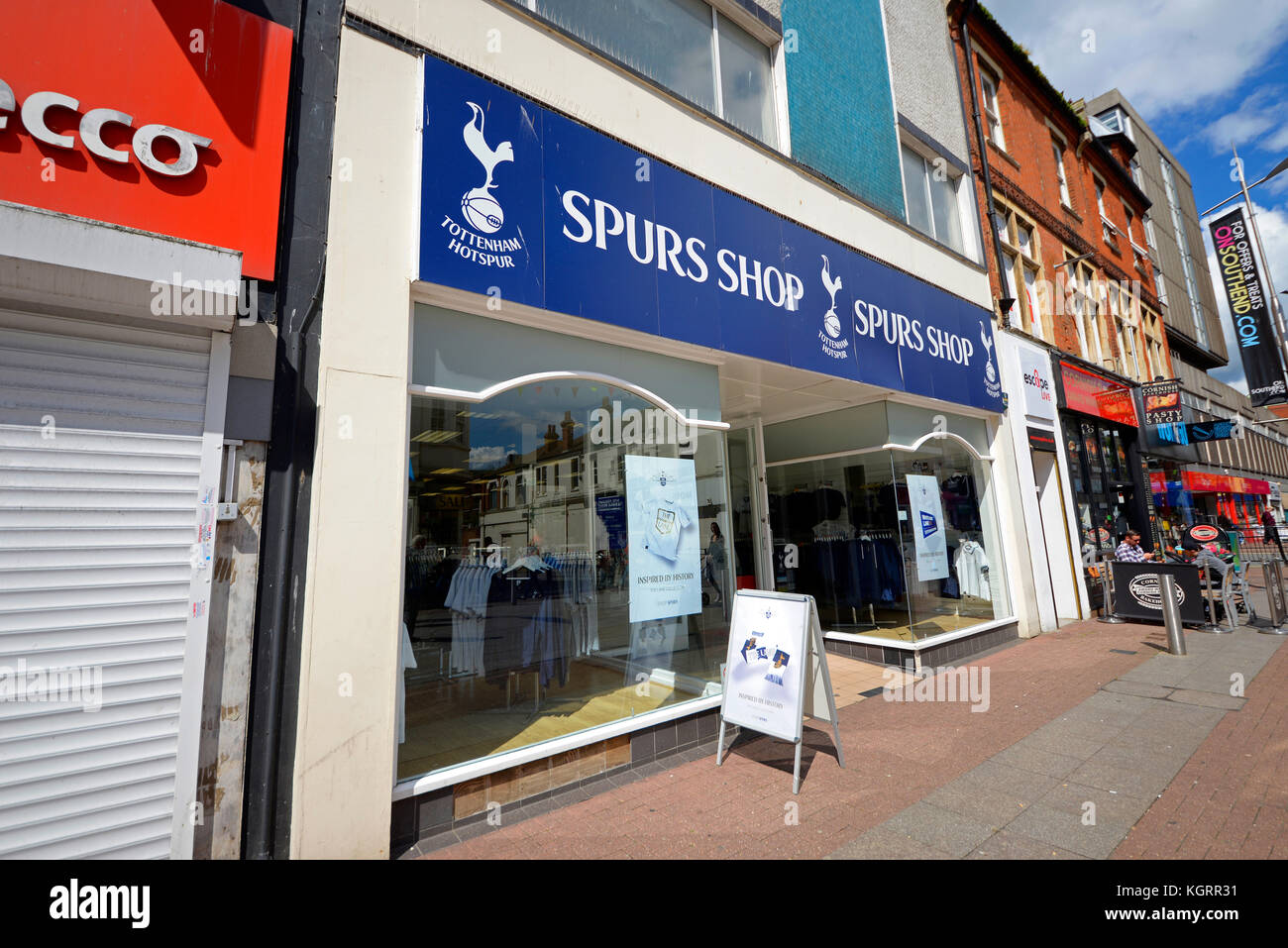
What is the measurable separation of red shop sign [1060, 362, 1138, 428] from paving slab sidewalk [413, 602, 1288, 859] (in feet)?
22.5

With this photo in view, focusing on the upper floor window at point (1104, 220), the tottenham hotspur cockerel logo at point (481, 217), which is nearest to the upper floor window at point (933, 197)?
the tottenham hotspur cockerel logo at point (481, 217)

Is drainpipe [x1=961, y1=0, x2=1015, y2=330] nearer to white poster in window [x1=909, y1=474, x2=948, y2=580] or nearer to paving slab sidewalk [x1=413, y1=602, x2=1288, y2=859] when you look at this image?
white poster in window [x1=909, y1=474, x2=948, y2=580]

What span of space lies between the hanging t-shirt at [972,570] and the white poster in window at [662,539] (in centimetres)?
544

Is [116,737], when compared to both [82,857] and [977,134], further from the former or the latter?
[977,134]

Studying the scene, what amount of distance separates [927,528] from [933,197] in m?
5.86

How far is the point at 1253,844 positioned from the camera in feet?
9.69

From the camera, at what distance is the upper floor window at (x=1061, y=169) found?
13523 mm

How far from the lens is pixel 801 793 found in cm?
388

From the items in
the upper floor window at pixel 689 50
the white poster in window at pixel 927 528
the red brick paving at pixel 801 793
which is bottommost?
the red brick paving at pixel 801 793

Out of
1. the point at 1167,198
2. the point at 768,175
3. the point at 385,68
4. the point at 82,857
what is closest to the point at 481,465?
the point at 385,68

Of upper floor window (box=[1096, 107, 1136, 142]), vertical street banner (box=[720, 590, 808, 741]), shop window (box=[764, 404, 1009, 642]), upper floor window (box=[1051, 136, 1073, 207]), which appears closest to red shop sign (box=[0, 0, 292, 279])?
vertical street banner (box=[720, 590, 808, 741])

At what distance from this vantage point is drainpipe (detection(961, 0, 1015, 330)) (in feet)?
32.9

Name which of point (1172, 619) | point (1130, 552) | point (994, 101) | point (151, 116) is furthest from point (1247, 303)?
point (151, 116)

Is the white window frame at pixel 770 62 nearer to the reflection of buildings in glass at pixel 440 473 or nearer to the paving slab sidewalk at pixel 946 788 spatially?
the reflection of buildings in glass at pixel 440 473
